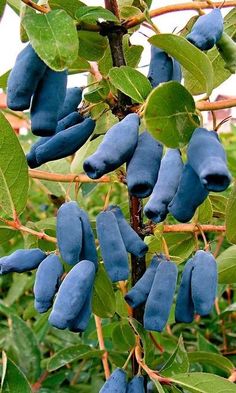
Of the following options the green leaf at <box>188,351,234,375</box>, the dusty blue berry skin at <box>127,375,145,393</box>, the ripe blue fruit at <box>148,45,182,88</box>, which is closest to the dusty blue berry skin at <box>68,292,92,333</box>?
the dusty blue berry skin at <box>127,375,145,393</box>

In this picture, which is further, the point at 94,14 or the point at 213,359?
the point at 213,359

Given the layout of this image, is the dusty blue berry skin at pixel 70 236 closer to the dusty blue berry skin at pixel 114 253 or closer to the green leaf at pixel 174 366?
the dusty blue berry skin at pixel 114 253

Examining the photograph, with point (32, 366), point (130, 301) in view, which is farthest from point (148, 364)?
point (32, 366)

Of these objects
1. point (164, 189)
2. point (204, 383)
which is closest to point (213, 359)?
point (204, 383)

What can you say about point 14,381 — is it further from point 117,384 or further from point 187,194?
point 187,194

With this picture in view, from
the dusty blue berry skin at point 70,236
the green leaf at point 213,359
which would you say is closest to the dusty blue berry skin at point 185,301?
the dusty blue berry skin at point 70,236

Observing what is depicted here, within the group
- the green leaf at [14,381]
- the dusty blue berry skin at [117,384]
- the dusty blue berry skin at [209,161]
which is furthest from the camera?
the green leaf at [14,381]
